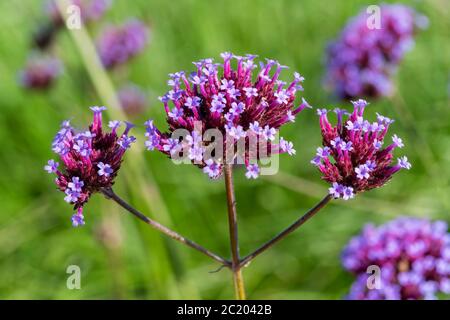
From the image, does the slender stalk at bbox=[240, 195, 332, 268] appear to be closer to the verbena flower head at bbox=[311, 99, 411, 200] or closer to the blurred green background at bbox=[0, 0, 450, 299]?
the verbena flower head at bbox=[311, 99, 411, 200]

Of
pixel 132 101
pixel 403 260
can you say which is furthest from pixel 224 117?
pixel 132 101

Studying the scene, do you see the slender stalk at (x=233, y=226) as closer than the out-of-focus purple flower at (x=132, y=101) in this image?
Yes

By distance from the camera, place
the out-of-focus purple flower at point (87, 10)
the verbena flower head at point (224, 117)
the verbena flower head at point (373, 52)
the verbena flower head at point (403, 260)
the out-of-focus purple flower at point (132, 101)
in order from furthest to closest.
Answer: the out-of-focus purple flower at point (132, 101) → the out-of-focus purple flower at point (87, 10) → the verbena flower head at point (373, 52) → the verbena flower head at point (403, 260) → the verbena flower head at point (224, 117)

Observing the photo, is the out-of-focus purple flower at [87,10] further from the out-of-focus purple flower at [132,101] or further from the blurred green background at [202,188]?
the out-of-focus purple flower at [132,101]

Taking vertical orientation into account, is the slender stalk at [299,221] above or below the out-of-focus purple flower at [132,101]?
below

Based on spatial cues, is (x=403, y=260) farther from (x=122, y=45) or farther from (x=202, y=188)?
(x=122, y=45)

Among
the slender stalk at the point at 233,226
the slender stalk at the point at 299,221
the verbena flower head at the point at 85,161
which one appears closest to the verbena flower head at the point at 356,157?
the slender stalk at the point at 299,221

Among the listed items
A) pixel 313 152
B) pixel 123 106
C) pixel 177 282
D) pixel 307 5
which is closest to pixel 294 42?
pixel 307 5
